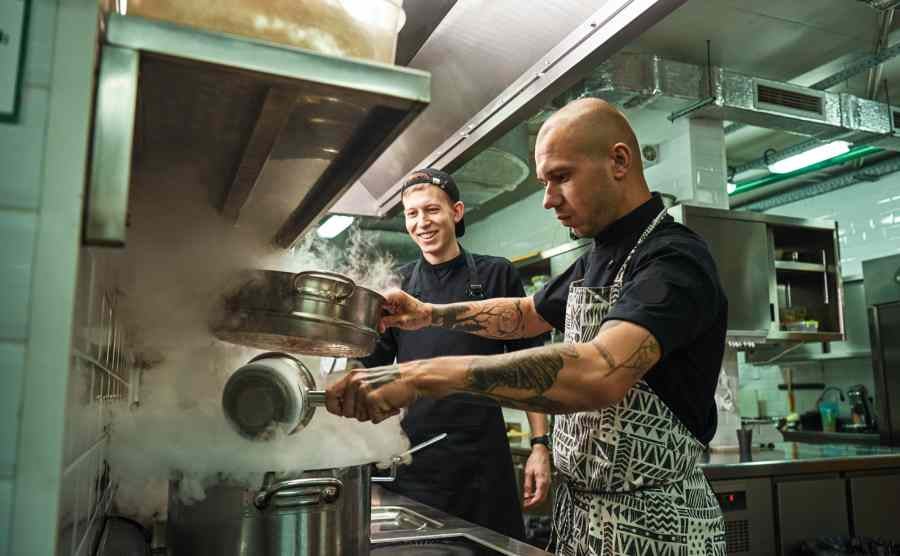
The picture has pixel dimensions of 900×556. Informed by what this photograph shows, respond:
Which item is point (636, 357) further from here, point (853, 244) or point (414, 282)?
point (853, 244)

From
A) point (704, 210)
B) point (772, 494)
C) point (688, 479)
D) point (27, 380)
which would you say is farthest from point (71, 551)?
point (704, 210)

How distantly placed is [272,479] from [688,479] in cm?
82

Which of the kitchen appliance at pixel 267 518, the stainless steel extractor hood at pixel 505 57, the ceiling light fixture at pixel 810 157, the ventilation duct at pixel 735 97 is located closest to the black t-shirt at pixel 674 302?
the stainless steel extractor hood at pixel 505 57

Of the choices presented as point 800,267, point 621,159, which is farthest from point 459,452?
point 800,267

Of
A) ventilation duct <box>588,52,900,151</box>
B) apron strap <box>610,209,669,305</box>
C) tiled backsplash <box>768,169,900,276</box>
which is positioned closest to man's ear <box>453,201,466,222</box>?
apron strap <box>610,209,669,305</box>

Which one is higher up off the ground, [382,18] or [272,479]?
[382,18]

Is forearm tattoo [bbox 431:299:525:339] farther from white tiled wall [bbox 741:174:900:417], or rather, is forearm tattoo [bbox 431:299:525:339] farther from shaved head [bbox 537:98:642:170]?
white tiled wall [bbox 741:174:900:417]

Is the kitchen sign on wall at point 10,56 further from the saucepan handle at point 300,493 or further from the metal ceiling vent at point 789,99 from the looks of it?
the metal ceiling vent at point 789,99

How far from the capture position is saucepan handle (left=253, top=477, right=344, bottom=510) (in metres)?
0.97

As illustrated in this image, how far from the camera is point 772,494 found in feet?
9.48

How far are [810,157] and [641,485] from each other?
11.8 feet

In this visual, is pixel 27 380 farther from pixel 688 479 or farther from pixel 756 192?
pixel 756 192

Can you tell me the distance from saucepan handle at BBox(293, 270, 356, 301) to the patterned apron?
0.61m

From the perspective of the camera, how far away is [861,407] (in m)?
4.96
